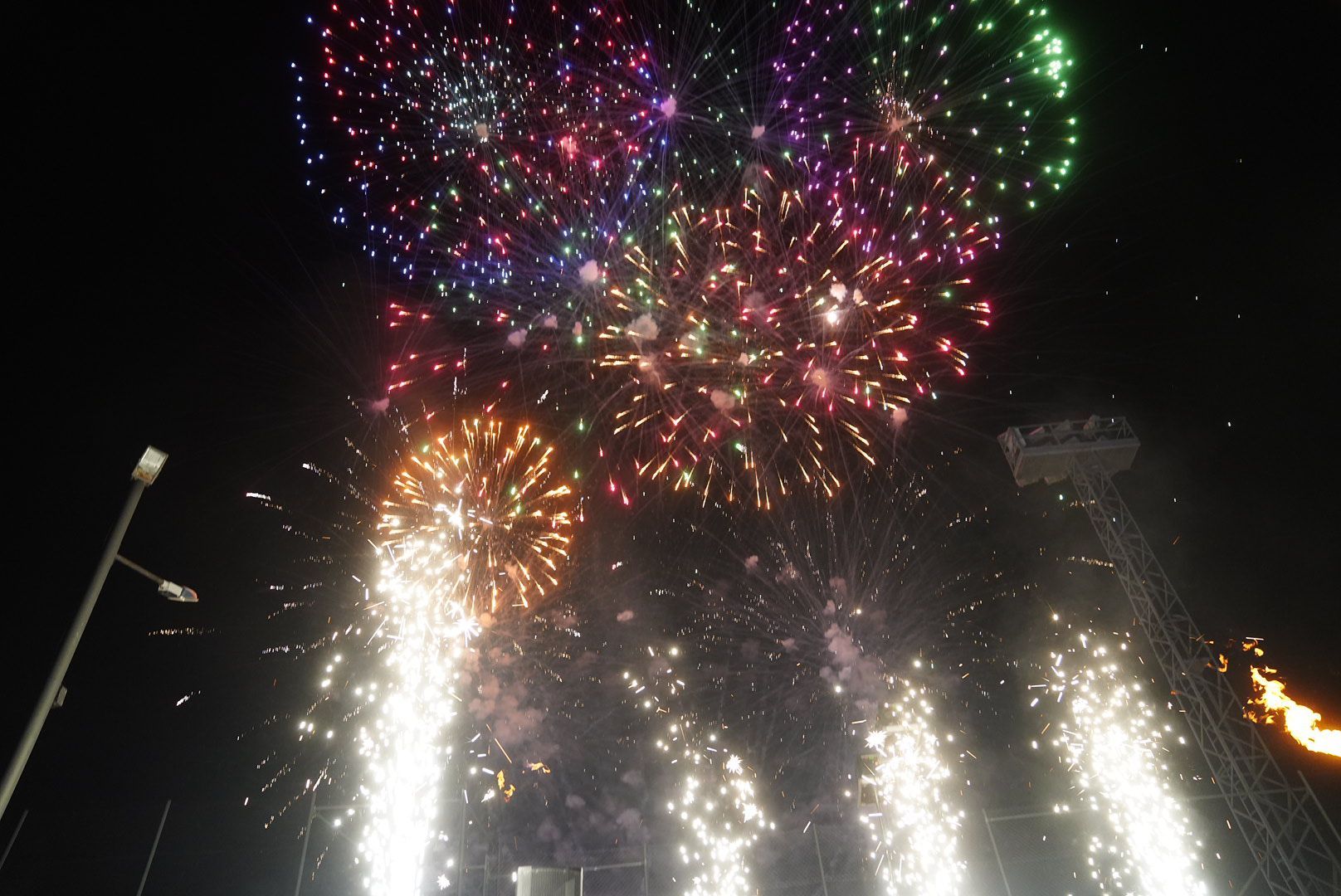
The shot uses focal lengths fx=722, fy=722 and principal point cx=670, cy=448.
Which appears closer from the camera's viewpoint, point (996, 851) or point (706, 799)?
point (996, 851)

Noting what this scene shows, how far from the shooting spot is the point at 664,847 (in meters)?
12.7

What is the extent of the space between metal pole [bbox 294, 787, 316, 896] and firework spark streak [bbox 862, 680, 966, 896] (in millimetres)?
9344

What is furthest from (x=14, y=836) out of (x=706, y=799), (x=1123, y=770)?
(x=1123, y=770)

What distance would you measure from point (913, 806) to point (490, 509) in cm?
932

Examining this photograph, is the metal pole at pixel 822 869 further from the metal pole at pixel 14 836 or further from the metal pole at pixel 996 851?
the metal pole at pixel 14 836

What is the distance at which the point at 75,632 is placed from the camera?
13.2 ft

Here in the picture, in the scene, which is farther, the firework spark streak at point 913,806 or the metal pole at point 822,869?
the firework spark streak at point 913,806

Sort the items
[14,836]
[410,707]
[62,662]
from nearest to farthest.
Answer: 1. [62,662]
2. [14,836]
3. [410,707]

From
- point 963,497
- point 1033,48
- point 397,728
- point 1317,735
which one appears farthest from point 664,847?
point 1033,48

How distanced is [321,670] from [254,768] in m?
1.91

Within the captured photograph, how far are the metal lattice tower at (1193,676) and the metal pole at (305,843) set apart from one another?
40.1 feet

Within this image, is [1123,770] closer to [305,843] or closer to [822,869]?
[822,869]

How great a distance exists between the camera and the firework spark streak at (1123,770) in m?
10.5

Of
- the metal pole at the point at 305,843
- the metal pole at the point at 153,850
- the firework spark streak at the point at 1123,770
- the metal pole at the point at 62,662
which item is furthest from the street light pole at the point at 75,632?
the firework spark streak at the point at 1123,770
